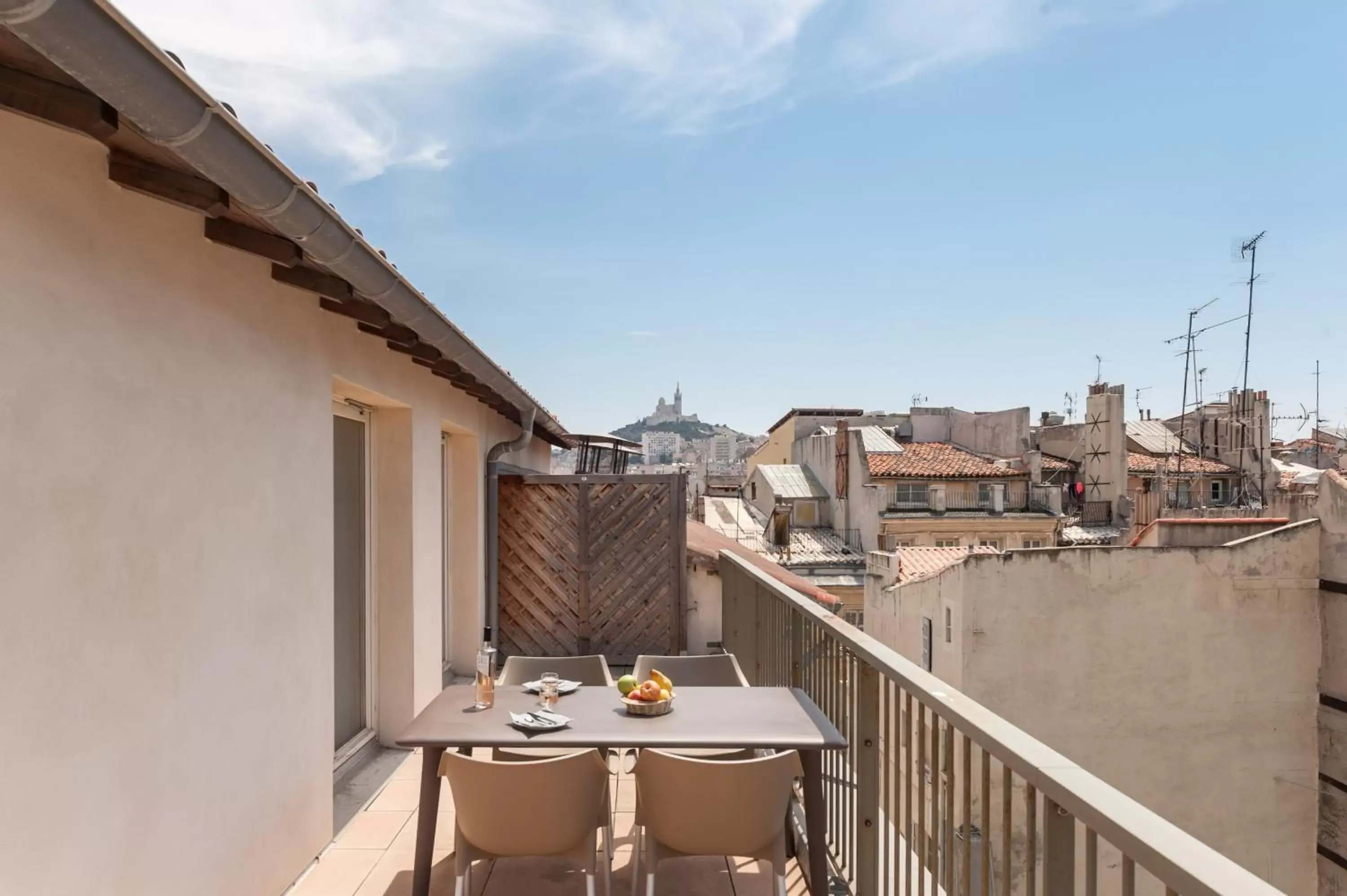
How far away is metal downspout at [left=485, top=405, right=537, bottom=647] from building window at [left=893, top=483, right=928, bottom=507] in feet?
58.9

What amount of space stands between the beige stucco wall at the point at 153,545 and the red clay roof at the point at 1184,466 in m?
28.5

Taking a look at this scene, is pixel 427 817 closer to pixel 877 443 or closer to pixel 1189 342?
pixel 877 443

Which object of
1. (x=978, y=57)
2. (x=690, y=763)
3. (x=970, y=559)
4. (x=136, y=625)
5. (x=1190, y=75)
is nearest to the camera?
(x=136, y=625)

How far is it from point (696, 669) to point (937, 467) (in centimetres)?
2186

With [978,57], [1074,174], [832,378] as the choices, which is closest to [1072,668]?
[978,57]

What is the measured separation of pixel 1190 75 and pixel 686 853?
1804 cm

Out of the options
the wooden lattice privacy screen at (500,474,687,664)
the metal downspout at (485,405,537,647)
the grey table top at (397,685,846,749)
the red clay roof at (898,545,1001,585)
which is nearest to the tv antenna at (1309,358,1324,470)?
the red clay roof at (898,545,1001,585)

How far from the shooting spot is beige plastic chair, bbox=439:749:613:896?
255cm

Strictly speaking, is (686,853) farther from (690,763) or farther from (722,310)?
(722,310)

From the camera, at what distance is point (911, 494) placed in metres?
23.6

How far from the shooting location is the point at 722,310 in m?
26.5

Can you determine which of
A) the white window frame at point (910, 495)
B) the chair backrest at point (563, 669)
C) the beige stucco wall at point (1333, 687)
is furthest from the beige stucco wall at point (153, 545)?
the white window frame at point (910, 495)

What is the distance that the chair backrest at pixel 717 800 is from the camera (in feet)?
8.43

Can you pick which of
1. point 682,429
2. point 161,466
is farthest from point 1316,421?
point 682,429
